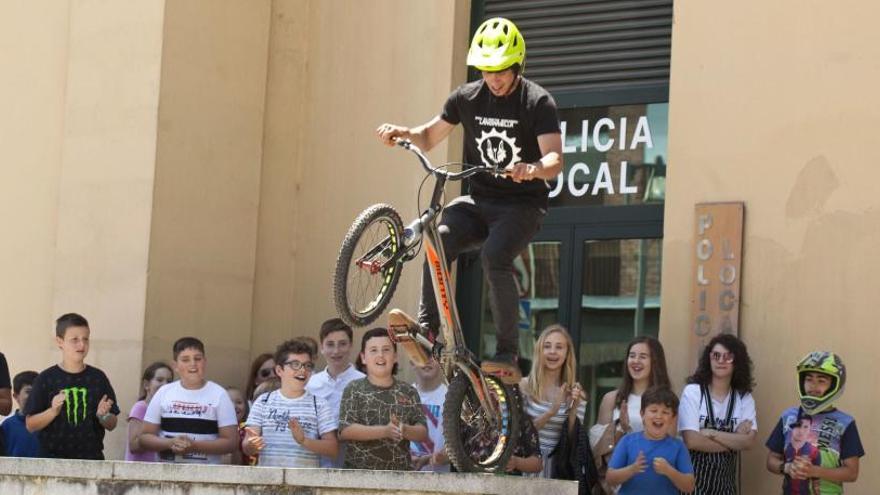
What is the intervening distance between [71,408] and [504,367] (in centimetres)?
314

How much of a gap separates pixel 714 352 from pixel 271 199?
4.29 metres

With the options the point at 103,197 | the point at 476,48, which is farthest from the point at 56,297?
the point at 476,48

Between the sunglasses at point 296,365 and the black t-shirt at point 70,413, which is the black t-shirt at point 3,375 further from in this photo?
the sunglasses at point 296,365

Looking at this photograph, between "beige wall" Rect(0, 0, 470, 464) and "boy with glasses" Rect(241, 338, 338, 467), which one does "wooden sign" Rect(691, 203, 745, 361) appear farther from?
"boy with glasses" Rect(241, 338, 338, 467)

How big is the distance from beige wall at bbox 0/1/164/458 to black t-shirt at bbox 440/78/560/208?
4526mm

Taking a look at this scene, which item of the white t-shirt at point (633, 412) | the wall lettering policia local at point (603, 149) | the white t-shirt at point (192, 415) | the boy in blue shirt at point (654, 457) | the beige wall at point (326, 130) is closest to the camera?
the boy in blue shirt at point (654, 457)

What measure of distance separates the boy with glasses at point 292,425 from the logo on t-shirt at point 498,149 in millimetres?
2300

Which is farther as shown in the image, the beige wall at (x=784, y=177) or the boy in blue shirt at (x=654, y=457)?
the beige wall at (x=784, y=177)

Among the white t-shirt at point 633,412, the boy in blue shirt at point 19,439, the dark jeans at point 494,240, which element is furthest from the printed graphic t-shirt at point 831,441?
the boy in blue shirt at point 19,439

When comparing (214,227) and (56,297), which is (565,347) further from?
(56,297)

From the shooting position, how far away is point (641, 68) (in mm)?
11781

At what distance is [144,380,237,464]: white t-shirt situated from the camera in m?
10.1

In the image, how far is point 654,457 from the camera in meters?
9.20

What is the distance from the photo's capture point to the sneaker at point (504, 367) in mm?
8109
